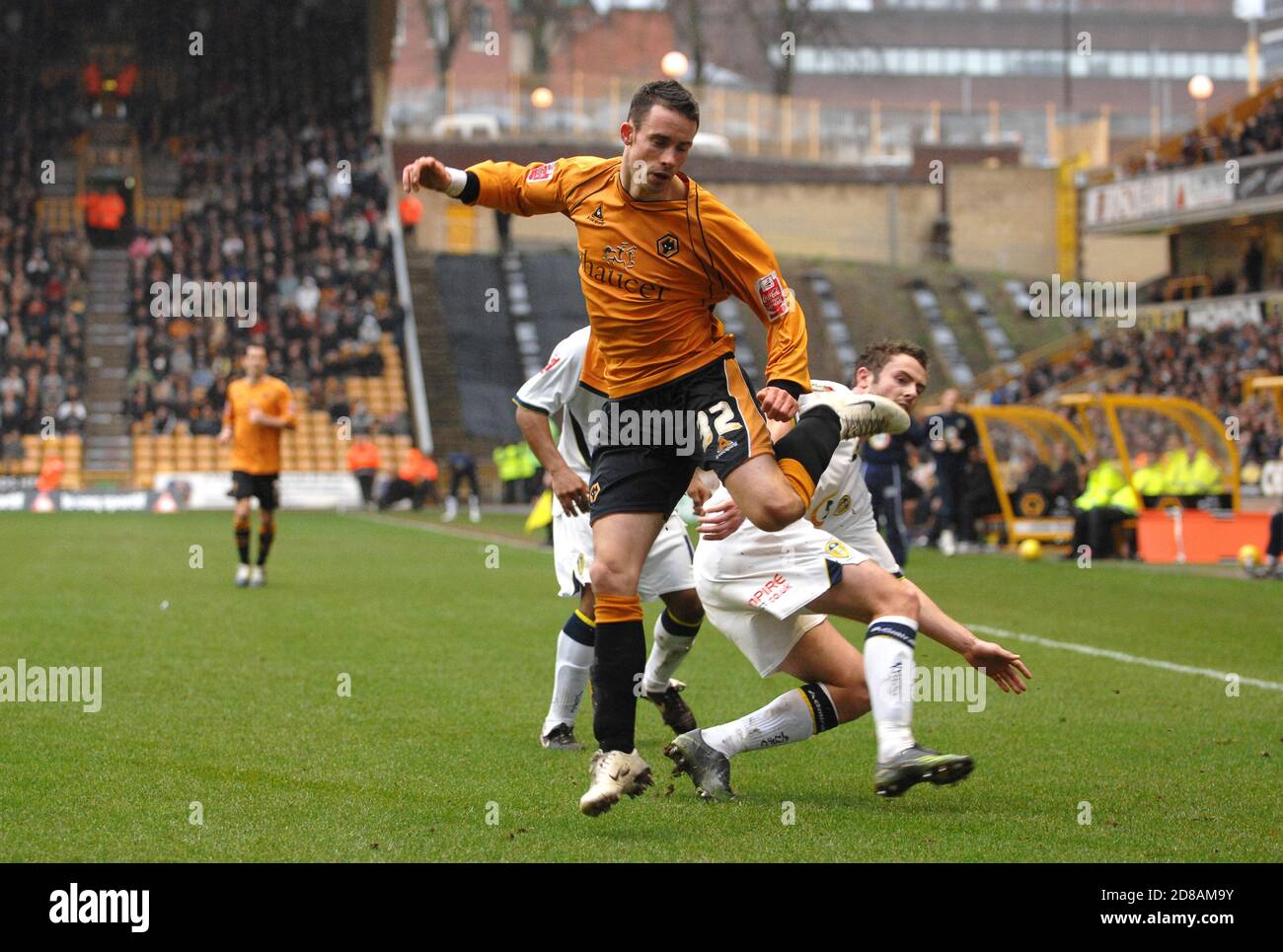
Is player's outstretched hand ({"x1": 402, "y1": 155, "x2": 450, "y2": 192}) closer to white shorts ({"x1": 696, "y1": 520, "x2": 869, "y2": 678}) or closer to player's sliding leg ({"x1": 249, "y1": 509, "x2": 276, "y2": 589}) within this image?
white shorts ({"x1": 696, "y1": 520, "x2": 869, "y2": 678})

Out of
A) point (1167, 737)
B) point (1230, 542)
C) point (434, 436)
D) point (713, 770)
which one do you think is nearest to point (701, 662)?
point (1167, 737)

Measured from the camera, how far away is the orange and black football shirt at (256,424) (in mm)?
15539

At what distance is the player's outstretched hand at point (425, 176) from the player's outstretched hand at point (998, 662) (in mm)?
2452

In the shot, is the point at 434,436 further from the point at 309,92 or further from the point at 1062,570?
the point at 1062,570

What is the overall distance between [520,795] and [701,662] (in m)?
4.39

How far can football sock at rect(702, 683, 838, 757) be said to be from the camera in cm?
612

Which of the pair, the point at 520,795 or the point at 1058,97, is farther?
the point at 1058,97

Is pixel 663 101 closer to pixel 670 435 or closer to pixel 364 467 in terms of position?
pixel 670 435

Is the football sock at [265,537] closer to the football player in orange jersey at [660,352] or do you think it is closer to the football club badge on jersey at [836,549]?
the football player in orange jersey at [660,352]

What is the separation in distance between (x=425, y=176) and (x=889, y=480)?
12.3 m

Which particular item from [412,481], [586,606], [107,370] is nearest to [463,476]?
[412,481]

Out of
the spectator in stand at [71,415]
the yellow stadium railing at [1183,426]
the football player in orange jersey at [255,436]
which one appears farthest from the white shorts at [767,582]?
Answer: the spectator in stand at [71,415]

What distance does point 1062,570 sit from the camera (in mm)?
18922

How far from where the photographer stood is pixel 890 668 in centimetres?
571
